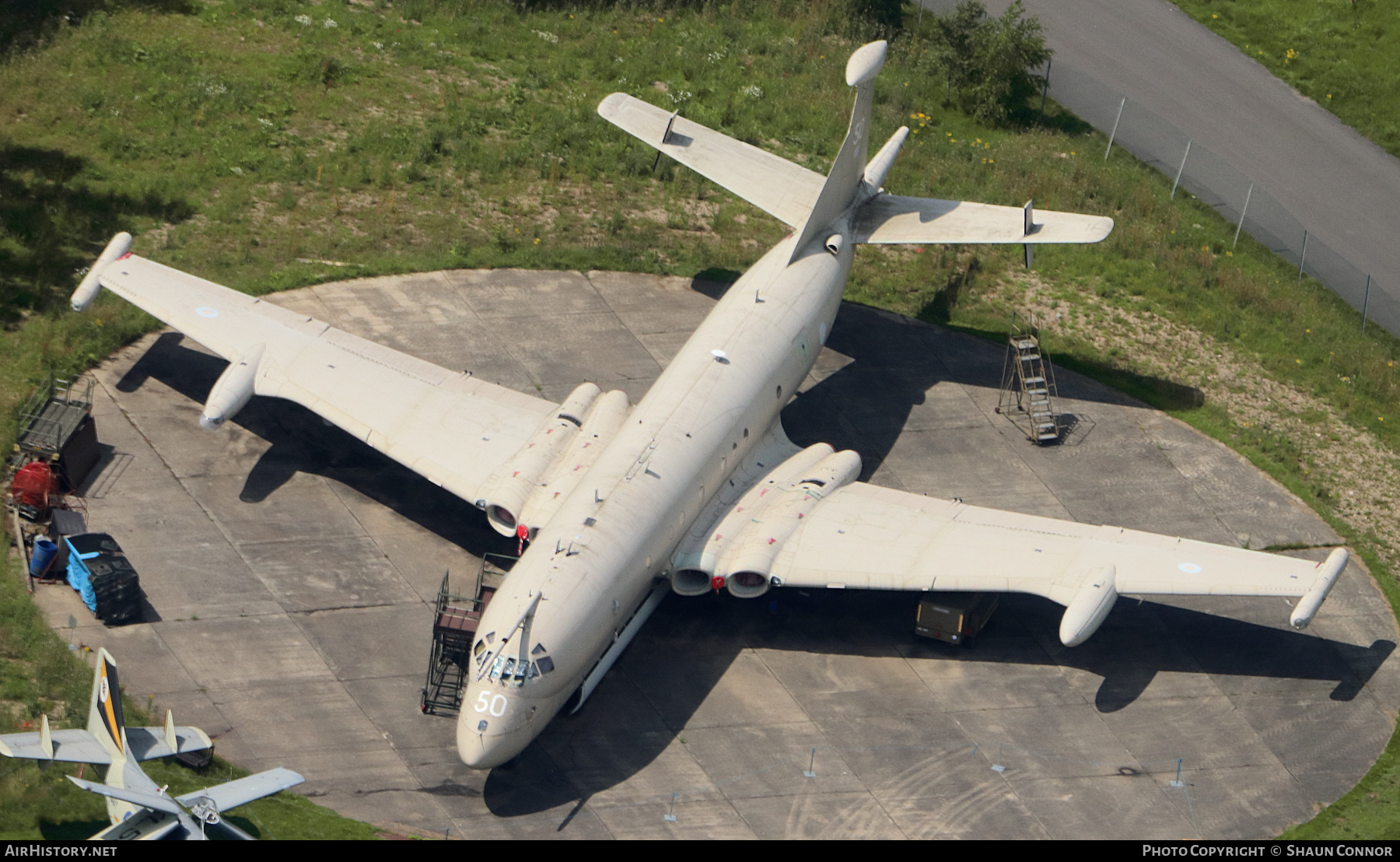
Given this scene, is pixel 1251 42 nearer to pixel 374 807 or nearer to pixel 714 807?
pixel 714 807

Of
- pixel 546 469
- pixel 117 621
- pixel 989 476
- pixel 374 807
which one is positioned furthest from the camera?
pixel 989 476

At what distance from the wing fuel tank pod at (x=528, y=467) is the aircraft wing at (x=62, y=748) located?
10.6m

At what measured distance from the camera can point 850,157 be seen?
4247 centimetres

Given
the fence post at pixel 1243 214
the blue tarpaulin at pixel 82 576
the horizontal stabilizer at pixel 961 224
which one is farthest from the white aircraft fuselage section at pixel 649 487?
the fence post at pixel 1243 214

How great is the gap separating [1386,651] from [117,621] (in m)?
30.6

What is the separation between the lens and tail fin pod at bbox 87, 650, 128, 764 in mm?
26797

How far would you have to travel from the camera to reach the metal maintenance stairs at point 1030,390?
43031 millimetres

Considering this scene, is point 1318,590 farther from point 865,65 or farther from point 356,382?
point 356,382

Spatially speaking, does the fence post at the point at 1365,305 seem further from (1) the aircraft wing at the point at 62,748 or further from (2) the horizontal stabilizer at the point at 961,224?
(1) the aircraft wing at the point at 62,748

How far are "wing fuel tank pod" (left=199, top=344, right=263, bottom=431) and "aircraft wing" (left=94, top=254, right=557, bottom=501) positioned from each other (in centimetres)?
9

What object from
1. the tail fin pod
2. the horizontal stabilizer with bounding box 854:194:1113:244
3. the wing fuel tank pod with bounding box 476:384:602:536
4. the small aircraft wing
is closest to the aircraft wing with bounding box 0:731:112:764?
the tail fin pod

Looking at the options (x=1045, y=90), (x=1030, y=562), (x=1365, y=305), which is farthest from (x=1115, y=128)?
(x=1030, y=562)

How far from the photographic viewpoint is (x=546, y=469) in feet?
118

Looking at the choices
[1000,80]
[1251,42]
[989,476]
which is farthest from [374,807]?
[1251,42]
